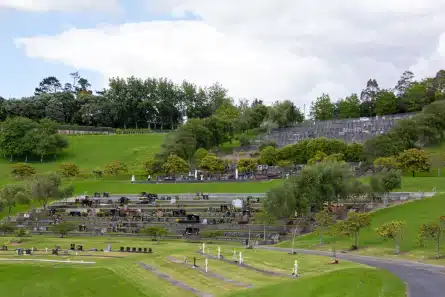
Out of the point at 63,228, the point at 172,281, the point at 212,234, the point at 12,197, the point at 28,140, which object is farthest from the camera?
the point at 28,140

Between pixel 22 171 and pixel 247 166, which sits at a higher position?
pixel 247 166

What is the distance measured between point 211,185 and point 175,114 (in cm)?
9464

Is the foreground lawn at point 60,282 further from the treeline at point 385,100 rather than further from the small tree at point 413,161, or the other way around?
the treeline at point 385,100

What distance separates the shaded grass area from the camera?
3173cm

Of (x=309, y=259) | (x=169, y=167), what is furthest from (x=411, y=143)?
(x=309, y=259)

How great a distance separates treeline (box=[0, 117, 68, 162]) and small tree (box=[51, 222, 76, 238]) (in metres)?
69.0

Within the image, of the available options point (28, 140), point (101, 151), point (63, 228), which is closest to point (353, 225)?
point (63, 228)

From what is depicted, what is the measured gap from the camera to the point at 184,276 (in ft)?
138

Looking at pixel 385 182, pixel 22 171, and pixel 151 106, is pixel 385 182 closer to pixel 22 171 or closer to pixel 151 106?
pixel 22 171

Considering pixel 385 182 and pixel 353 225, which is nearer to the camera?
pixel 353 225

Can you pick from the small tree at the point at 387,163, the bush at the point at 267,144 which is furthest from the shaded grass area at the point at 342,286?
the bush at the point at 267,144

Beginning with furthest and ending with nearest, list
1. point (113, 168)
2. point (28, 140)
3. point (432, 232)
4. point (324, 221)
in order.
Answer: point (28, 140), point (113, 168), point (324, 221), point (432, 232)

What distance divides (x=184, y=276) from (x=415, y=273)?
667 inches

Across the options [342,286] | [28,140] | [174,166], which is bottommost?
[342,286]
